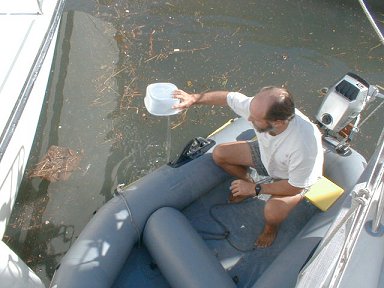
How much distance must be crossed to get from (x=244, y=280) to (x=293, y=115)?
3.16 ft

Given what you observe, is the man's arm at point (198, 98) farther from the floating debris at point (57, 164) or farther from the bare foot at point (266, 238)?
the floating debris at point (57, 164)

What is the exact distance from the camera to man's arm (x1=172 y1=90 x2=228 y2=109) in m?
2.61

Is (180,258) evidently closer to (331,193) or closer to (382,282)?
(331,193)

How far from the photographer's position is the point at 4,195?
266 cm

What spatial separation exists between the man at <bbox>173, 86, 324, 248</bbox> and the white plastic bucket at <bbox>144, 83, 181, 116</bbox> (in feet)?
0.14

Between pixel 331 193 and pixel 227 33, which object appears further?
pixel 227 33

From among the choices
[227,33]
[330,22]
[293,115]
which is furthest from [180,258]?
[330,22]

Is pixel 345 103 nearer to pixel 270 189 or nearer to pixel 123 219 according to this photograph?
pixel 270 189

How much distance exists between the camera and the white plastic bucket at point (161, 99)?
2590mm

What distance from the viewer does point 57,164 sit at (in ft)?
10.8

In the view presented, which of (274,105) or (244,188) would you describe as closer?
(274,105)

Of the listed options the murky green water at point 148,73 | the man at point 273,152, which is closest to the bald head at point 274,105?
the man at point 273,152

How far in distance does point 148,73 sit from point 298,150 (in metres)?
2.01

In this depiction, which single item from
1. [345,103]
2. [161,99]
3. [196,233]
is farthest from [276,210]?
[161,99]
